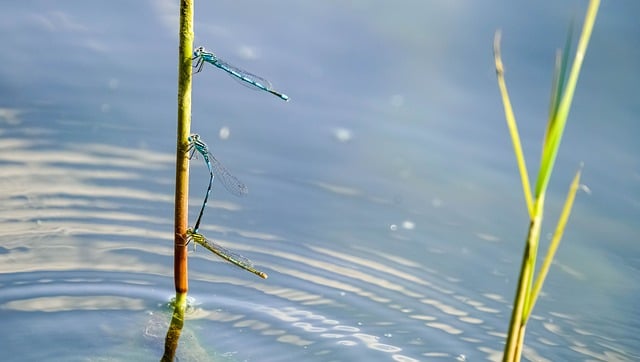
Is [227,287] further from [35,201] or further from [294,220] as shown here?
[35,201]

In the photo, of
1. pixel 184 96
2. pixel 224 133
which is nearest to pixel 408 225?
pixel 224 133

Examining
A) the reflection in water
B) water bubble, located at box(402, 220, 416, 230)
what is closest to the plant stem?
the reflection in water

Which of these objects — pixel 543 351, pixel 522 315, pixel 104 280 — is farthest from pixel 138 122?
pixel 522 315

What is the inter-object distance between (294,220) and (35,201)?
1.53ft

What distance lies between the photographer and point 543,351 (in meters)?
1.40

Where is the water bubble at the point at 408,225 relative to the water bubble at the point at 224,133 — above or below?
below

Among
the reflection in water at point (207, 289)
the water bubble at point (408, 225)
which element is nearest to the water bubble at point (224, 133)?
the reflection in water at point (207, 289)

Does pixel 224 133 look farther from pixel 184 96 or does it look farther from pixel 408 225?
pixel 184 96

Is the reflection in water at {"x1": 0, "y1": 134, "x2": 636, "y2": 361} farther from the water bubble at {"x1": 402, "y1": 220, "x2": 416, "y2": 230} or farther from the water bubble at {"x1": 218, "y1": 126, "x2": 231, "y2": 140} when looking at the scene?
the water bubble at {"x1": 218, "y1": 126, "x2": 231, "y2": 140}

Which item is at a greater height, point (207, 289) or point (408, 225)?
point (408, 225)

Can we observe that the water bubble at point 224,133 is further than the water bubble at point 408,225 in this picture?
Yes

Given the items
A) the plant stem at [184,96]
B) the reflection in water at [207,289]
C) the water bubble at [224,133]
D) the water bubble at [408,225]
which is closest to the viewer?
the plant stem at [184,96]

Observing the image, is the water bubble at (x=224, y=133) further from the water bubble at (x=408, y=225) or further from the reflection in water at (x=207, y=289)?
the water bubble at (x=408, y=225)

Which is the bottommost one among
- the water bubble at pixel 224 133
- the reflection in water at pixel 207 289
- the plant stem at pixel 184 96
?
the reflection in water at pixel 207 289
